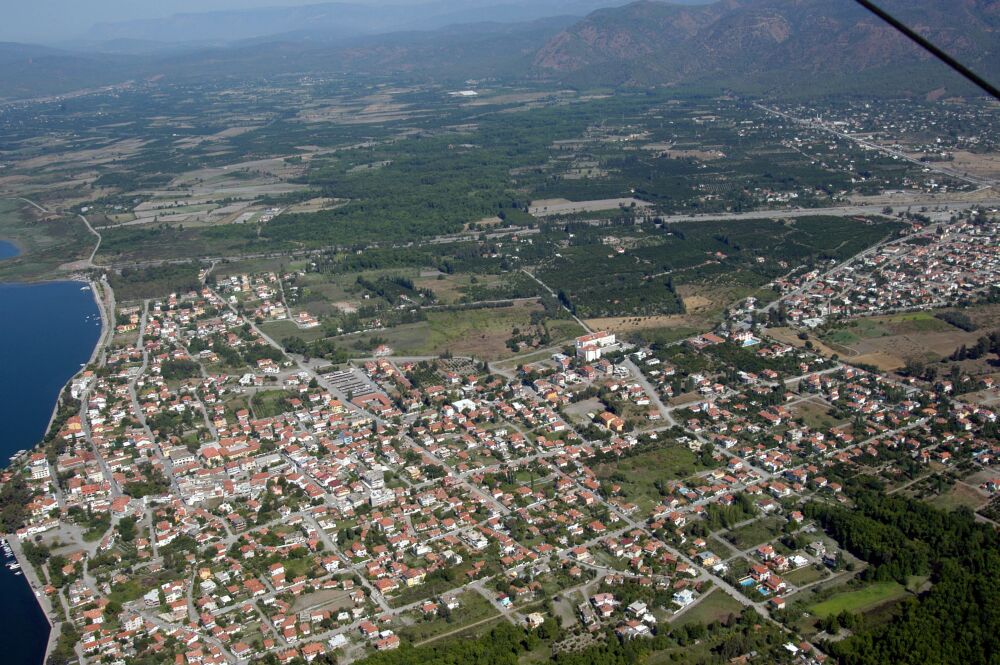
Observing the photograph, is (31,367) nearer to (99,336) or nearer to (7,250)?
(99,336)

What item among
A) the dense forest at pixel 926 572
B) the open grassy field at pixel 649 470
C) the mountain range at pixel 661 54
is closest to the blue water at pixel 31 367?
the open grassy field at pixel 649 470

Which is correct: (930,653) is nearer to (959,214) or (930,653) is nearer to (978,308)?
(978,308)

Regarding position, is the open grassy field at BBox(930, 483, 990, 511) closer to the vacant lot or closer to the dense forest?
the dense forest

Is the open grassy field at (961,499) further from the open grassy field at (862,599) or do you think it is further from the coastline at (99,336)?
the coastline at (99,336)

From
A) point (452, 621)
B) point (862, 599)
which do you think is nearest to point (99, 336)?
point (452, 621)

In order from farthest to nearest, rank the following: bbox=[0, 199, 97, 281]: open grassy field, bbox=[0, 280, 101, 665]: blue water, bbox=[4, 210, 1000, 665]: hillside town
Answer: bbox=[0, 199, 97, 281]: open grassy field, bbox=[0, 280, 101, 665]: blue water, bbox=[4, 210, 1000, 665]: hillside town

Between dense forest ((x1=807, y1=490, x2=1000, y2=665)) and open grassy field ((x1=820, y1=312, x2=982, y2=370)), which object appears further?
open grassy field ((x1=820, y1=312, x2=982, y2=370))

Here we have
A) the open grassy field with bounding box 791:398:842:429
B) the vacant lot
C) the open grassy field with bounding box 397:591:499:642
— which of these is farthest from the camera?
the vacant lot

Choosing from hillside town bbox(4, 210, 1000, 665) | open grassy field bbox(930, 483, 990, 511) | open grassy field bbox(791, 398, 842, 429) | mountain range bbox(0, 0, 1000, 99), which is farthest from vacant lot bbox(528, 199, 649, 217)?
mountain range bbox(0, 0, 1000, 99)
